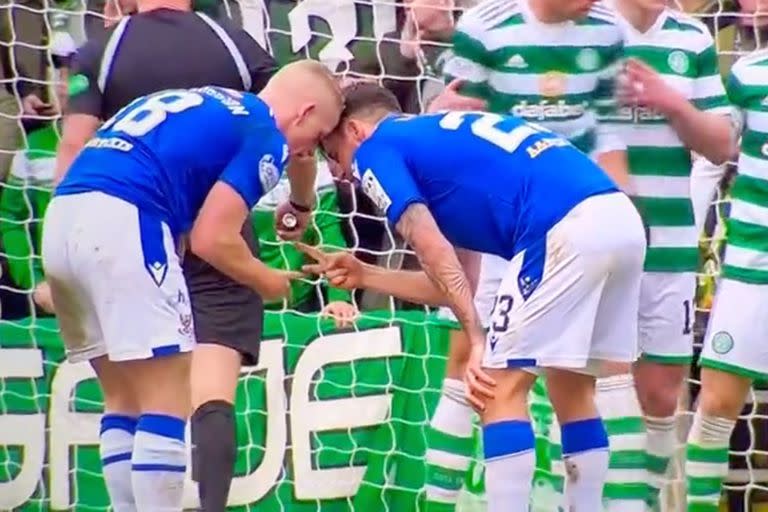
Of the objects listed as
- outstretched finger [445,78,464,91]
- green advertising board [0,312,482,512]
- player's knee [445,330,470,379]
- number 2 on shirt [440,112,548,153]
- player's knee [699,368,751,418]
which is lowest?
green advertising board [0,312,482,512]

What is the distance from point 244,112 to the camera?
4.18 metres

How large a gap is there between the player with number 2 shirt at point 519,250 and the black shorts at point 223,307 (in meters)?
0.74

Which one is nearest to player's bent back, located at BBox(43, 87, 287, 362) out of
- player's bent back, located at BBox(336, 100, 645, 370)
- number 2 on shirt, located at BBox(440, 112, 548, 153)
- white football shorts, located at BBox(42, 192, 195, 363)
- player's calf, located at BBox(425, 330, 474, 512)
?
white football shorts, located at BBox(42, 192, 195, 363)

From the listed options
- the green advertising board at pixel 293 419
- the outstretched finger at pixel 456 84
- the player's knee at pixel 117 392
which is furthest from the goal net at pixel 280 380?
the player's knee at pixel 117 392

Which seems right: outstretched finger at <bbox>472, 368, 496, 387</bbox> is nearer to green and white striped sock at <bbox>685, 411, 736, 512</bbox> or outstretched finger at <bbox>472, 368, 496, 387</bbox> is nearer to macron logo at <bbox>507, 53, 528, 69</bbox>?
macron logo at <bbox>507, 53, 528, 69</bbox>

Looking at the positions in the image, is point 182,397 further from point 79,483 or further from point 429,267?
point 79,483

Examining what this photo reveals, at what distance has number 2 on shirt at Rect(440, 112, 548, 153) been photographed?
4.13 meters

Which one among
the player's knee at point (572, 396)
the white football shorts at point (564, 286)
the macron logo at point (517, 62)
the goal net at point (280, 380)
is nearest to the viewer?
the white football shorts at point (564, 286)

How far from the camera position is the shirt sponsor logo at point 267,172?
13.6 feet

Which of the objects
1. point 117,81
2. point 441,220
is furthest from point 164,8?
point 441,220

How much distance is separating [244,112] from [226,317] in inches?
31.3

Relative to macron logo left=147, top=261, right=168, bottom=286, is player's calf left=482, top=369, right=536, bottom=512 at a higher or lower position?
lower

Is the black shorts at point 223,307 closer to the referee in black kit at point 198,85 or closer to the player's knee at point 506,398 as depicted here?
the referee in black kit at point 198,85

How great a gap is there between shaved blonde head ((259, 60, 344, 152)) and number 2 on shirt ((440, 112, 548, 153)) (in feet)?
0.89
